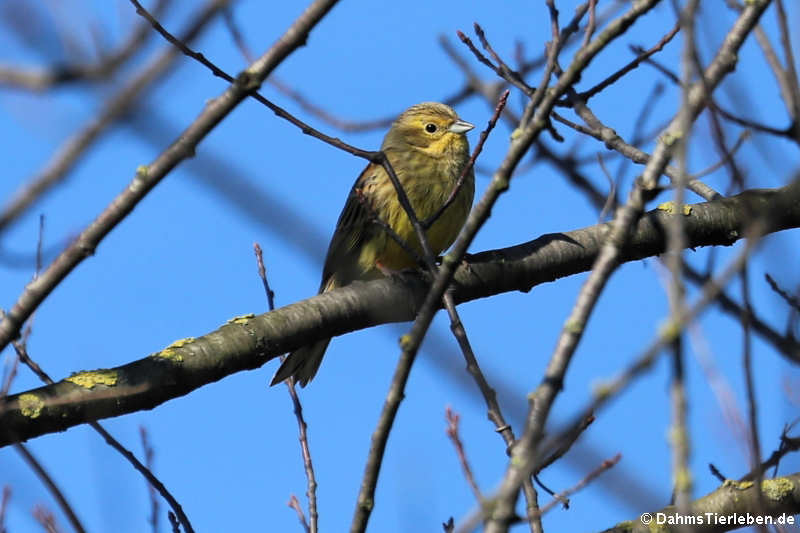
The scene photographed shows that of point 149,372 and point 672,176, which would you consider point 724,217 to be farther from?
point 149,372

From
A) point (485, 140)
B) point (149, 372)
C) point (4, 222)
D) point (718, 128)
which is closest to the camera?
point (4, 222)

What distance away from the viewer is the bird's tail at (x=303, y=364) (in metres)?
5.86

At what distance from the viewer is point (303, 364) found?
247 inches

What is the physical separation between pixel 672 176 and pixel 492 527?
122 inches

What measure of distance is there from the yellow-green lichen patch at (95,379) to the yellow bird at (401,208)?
7.37 feet

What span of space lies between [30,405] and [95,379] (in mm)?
297

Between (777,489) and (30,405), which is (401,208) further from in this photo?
(30,405)

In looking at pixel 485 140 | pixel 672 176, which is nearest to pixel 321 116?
pixel 485 140

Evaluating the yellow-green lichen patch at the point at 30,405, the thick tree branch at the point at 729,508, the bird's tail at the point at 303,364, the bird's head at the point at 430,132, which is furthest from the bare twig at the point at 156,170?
the bird's head at the point at 430,132

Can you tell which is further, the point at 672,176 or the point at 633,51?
the point at 633,51

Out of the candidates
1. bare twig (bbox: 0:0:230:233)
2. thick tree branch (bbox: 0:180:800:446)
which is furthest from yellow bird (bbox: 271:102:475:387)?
bare twig (bbox: 0:0:230:233)

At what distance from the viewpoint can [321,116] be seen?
4.11m

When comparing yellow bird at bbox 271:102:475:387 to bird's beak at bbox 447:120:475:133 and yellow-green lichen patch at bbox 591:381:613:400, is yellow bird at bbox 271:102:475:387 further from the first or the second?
yellow-green lichen patch at bbox 591:381:613:400

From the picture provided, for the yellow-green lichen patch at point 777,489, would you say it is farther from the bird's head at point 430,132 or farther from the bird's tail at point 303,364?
the bird's head at point 430,132
